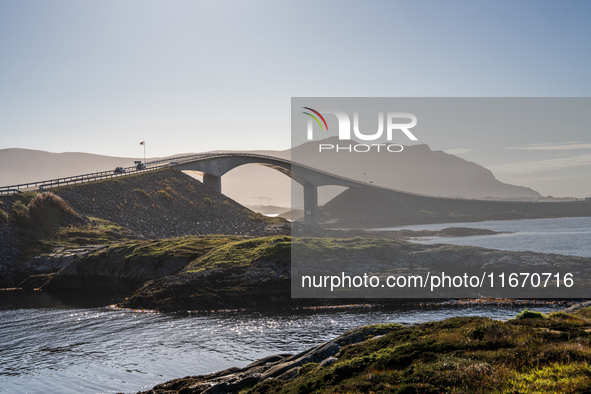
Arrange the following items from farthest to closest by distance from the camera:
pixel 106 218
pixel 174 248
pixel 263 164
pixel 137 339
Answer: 1. pixel 263 164
2. pixel 106 218
3. pixel 174 248
4. pixel 137 339

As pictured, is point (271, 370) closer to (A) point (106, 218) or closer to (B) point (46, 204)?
(B) point (46, 204)

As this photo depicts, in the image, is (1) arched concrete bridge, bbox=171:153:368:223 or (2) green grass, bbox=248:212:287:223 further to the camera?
(1) arched concrete bridge, bbox=171:153:368:223

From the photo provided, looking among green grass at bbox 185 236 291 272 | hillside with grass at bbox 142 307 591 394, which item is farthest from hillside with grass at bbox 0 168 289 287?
hillside with grass at bbox 142 307 591 394

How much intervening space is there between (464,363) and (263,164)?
121 metres

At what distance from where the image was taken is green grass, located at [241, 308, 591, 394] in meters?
9.54

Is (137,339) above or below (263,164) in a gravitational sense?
below

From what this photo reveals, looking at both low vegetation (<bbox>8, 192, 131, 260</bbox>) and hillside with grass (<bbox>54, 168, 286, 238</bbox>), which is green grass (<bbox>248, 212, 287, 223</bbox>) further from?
low vegetation (<bbox>8, 192, 131, 260</bbox>)

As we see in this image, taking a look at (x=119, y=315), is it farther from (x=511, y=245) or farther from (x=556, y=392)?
(x=511, y=245)

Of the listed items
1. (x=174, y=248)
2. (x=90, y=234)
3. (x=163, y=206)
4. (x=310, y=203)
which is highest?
(x=310, y=203)

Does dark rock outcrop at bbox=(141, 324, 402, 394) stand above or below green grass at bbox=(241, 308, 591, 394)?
below

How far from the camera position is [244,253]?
48094 millimetres

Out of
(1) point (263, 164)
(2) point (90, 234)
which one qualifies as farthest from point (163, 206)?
(1) point (263, 164)

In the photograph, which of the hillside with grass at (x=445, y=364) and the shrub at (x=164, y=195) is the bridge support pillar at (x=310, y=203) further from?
the hillside with grass at (x=445, y=364)

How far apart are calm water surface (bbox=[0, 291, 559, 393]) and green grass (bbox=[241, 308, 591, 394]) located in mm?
10397
